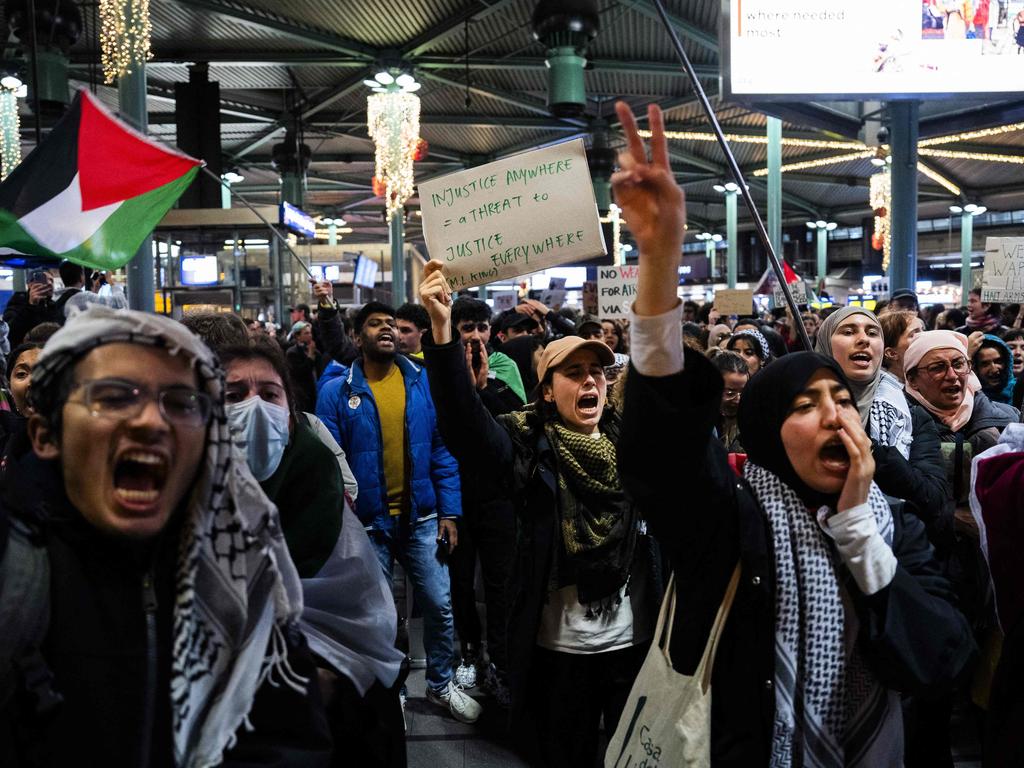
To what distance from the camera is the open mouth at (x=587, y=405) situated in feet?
11.0

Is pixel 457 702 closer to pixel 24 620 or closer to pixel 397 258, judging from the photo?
pixel 24 620

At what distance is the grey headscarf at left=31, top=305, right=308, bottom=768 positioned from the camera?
148 cm

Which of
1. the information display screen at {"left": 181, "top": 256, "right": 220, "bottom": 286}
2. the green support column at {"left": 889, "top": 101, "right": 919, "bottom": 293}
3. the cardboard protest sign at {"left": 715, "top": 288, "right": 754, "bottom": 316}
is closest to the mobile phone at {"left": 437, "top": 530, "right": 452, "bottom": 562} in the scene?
the cardboard protest sign at {"left": 715, "top": 288, "right": 754, "bottom": 316}

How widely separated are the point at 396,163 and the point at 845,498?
1426 cm

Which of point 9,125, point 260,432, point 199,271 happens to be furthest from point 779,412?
point 9,125

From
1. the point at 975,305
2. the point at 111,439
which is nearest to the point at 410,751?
the point at 111,439

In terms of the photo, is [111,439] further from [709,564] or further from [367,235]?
[367,235]

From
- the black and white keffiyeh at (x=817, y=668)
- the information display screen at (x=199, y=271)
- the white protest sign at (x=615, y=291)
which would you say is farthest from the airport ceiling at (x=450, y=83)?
the black and white keffiyeh at (x=817, y=668)

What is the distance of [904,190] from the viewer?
12570mm

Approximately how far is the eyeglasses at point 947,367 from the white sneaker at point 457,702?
262 cm

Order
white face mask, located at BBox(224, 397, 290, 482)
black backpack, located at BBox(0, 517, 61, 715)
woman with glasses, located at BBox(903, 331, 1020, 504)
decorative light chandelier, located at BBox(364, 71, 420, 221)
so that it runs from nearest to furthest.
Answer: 1. black backpack, located at BBox(0, 517, 61, 715)
2. white face mask, located at BBox(224, 397, 290, 482)
3. woman with glasses, located at BBox(903, 331, 1020, 504)
4. decorative light chandelier, located at BBox(364, 71, 420, 221)

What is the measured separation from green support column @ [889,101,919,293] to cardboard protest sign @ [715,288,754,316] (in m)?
2.09

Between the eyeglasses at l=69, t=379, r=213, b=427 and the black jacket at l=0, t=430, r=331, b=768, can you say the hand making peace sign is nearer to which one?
the eyeglasses at l=69, t=379, r=213, b=427

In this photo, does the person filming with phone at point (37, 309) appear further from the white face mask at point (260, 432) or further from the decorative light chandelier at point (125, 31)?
the white face mask at point (260, 432)
